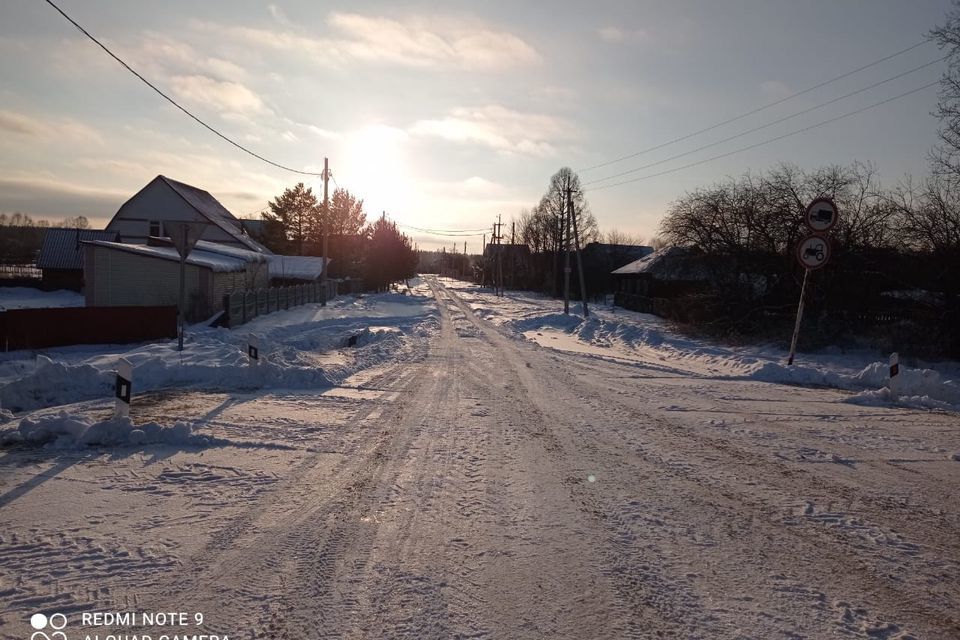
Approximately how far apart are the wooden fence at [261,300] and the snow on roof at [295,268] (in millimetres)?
11727

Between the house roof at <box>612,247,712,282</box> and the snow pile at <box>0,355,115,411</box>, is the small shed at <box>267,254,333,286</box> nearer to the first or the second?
the house roof at <box>612,247,712,282</box>

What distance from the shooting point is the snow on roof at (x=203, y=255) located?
26.7m

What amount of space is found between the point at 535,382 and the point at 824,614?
9.21 m

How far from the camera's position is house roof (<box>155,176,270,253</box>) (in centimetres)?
5428

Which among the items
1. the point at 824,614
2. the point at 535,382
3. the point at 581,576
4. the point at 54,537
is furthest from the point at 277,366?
the point at 824,614

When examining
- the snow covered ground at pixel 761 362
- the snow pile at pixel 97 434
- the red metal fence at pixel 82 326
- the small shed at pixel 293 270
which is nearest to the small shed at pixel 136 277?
the red metal fence at pixel 82 326

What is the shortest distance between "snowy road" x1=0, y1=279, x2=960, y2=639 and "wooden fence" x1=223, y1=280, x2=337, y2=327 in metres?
16.4

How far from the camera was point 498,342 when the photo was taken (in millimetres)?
21688

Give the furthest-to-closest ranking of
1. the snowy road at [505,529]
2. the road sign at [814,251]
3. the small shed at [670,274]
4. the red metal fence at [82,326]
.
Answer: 1. the small shed at [670,274]
2. the red metal fence at [82,326]
3. the road sign at [814,251]
4. the snowy road at [505,529]

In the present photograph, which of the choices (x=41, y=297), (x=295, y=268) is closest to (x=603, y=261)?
(x=295, y=268)

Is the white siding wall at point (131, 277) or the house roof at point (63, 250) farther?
the house roof at point (63, 250)

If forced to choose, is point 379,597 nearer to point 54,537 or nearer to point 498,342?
point 54,537

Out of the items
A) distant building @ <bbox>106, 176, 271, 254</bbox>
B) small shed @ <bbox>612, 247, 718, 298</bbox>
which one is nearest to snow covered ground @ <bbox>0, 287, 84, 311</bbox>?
distant building @ <bbox>106, 176, 271, 254</bbox>

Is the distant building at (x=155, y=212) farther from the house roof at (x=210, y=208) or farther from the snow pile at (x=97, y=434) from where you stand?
the snow pile at (x=97, y=434)
